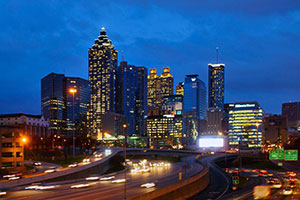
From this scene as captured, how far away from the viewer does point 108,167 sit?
116562mm

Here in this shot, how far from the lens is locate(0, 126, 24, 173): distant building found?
9762 cm

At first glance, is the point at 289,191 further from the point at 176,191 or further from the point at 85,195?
the point at 85,195

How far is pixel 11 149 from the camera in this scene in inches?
3957

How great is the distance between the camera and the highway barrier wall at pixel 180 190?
53312 millimetres

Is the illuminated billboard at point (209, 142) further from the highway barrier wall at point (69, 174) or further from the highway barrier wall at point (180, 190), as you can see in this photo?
the highway barrier wall at point (180, 190)

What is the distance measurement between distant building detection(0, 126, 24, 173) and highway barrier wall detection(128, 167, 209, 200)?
4896 cm

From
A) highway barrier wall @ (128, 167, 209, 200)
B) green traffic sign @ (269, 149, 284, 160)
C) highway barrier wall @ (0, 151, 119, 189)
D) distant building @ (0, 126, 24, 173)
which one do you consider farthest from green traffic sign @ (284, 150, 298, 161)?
distant building @ (0, 126, 24, 173)

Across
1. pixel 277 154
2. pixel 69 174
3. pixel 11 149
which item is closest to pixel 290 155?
pixel 277 154

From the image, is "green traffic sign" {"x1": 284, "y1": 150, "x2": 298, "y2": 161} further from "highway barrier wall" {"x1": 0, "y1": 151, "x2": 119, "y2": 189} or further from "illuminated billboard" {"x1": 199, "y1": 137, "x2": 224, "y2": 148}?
"illuminated billboard" {"x1": 199, "y1": 137, "x2": 224, "y2": 148}

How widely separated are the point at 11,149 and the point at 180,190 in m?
57.1

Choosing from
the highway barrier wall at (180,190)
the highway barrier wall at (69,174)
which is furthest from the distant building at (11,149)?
the highway barrier wall at (180,190)

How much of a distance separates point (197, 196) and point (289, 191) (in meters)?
18.2

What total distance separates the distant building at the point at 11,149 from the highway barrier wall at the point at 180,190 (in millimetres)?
48957

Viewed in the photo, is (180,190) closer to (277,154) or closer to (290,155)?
(290,155)
